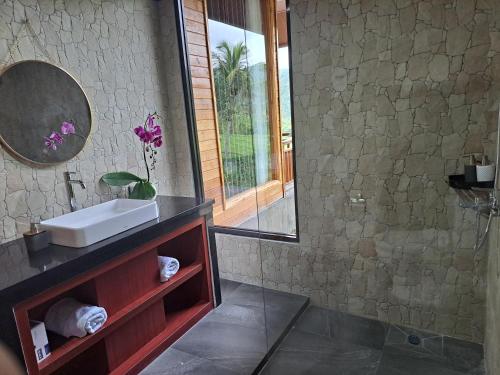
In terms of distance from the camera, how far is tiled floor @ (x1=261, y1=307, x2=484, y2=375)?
203cm

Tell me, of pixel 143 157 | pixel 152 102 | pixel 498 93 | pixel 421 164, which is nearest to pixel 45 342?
pixel 143 157

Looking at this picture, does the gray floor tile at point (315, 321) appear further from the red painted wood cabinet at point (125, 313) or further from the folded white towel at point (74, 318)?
the folded white towel at point (74, 318)

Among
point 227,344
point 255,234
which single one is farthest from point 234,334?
point 255,234

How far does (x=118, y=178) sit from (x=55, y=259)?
912 mm

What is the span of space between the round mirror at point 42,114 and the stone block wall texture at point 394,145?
142cm

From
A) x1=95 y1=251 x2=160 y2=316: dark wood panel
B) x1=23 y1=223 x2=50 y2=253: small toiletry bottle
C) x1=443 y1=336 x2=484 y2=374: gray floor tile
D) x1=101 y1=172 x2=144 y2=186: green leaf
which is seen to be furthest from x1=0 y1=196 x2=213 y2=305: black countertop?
x1=443 y1=336 x2=484 y2=374: gray floor tile

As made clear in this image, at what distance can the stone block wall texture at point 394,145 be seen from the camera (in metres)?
1.91

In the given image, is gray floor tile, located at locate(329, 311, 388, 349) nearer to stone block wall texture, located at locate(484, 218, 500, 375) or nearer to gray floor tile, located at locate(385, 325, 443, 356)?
gray floor tile, located at locate(385, 325, 443, 356)

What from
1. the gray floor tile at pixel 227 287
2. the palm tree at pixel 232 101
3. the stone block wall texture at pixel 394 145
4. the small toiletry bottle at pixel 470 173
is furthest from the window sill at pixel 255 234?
the small toiletry bottle at pixel 470 173

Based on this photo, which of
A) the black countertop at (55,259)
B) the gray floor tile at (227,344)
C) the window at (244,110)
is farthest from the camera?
the window at (244,110)

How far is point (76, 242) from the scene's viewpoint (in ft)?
5.32

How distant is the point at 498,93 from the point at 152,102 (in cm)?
228

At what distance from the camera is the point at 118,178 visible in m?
2.35

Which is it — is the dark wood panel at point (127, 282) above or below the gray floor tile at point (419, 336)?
above
